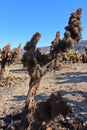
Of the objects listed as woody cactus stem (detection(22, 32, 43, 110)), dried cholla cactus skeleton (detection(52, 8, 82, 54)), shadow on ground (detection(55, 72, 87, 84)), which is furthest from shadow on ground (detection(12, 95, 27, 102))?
dried cholla cactus skeleton (detection(52, 8, 82, 54))

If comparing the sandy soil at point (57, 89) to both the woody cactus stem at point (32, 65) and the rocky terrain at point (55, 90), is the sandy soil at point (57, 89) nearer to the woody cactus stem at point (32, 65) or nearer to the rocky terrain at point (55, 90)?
the rocky terrain at point (55, 90)

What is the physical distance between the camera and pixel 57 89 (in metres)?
14.2

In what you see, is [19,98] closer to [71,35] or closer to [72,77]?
[72,77]

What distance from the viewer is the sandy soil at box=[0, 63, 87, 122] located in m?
12.1

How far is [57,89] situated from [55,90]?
0.20 metres

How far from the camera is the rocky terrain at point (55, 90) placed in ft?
39.3

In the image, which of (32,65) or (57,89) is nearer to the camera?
(32,65)

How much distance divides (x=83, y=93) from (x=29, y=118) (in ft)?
15.4

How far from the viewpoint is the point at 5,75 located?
18.1m

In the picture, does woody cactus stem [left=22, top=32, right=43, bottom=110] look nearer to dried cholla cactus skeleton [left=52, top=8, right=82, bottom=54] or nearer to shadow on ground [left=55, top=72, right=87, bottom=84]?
dried cholla cactus skeleton [left=52, top=8, right=82, bottom=54]

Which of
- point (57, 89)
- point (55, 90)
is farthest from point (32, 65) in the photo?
point (57, 89)

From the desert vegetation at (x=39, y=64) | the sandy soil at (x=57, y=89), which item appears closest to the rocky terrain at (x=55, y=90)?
the sandy soil at (x=57, y=89)

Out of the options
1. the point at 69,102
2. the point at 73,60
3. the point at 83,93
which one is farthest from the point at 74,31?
the point at 73,60

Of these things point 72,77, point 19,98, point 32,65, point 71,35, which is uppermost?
point 71,35
